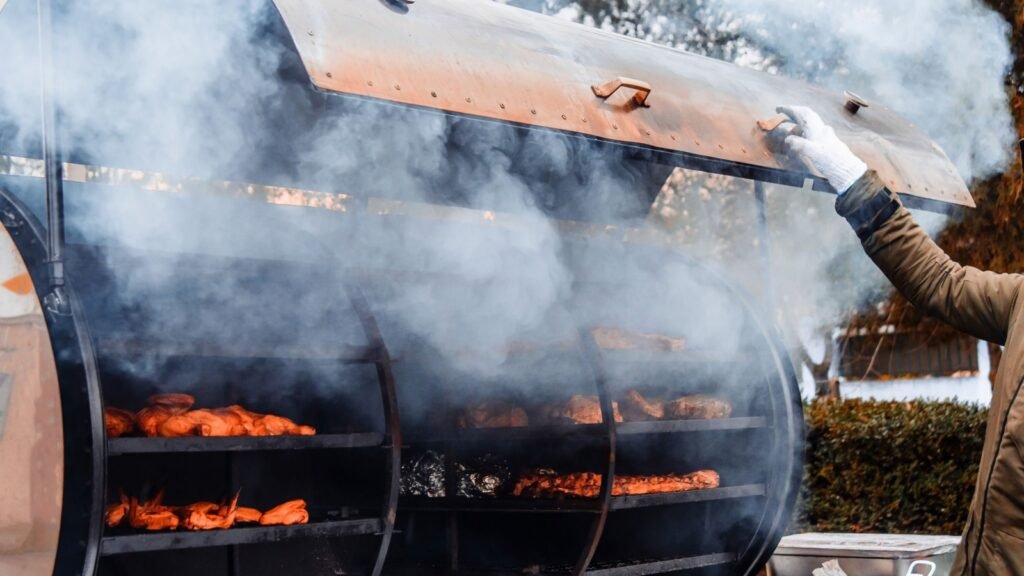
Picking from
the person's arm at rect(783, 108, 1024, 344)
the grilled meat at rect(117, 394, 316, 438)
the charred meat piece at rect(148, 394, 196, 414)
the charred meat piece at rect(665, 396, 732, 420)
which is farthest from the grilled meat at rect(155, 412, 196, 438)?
the person's arm at rect(783, 108, 1024, 344)

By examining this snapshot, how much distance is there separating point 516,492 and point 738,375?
106cm

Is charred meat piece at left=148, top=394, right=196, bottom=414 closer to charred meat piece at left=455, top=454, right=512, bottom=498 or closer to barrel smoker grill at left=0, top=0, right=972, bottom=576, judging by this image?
barrel smoker grill at left=0, top=0, right=972, bottom=576

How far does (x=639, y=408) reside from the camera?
380 centimetres

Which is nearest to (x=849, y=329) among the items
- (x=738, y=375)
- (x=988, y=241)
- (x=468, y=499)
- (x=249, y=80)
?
(x=988, y=241)

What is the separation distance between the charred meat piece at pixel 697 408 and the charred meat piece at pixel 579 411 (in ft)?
1.32

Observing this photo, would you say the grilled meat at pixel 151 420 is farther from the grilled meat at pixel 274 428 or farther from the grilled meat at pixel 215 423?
the grilled meat at pixel 274 428

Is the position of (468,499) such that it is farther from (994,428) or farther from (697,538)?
(994,428)

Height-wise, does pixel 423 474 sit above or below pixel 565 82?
below

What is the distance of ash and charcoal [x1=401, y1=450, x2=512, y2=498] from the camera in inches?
140

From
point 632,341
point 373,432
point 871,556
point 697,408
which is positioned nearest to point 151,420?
point 373,432

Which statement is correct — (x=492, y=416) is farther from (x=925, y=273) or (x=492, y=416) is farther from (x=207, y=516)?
(x=925, y=273)

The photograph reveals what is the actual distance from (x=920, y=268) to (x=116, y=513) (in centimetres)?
238

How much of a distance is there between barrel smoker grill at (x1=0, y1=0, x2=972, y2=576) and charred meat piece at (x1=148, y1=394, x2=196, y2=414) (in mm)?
122

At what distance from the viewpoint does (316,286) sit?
9.57 ft
